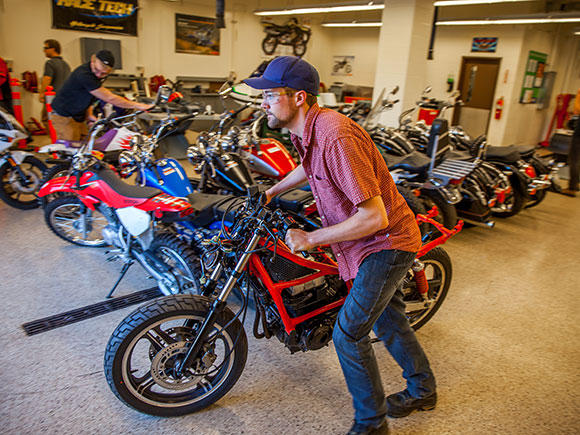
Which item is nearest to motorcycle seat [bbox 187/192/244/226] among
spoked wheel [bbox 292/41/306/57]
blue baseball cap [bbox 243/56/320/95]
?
blue baseball cap [bbox 243/56/320/95]

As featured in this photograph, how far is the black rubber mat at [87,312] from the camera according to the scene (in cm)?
289

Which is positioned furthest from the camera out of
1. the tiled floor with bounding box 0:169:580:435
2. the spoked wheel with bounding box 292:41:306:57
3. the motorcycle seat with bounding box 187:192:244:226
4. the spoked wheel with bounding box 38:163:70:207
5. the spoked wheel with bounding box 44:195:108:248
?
the spoked wheel with bounding box 292:41:306:57

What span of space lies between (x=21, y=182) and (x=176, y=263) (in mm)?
2891

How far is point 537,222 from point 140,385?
5.31m

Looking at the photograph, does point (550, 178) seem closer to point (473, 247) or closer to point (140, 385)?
point (473, 247)

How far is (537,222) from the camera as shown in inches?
229

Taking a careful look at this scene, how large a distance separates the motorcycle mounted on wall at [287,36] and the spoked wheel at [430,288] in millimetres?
11308

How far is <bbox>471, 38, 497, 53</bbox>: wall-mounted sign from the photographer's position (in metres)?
11.0

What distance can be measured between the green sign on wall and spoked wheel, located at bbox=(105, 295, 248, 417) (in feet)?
37.6

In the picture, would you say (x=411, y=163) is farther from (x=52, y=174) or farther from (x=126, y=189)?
(x=52, y=174)

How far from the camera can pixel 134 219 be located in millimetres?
2910

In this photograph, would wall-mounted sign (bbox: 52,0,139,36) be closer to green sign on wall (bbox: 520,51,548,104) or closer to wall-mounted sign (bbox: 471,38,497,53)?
wall-mounted sign (bbox: 471,38,497,53)

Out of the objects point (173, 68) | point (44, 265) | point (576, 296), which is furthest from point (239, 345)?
point (173, 68)

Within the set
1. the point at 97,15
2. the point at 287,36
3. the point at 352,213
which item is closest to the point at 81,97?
the point at 352,213
